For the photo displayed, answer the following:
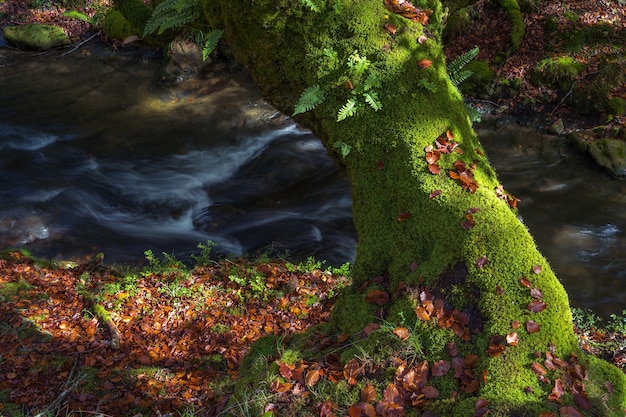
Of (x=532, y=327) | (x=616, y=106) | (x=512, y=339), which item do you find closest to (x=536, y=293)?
(x=532, y=327)

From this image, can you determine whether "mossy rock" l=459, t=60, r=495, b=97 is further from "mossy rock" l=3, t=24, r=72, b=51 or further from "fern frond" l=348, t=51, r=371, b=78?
"mossy rock" l=3, t=24, r=72, b=51

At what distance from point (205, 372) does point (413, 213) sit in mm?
3034

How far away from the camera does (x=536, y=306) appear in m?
2.92

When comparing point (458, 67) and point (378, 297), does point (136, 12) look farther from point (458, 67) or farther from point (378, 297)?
point (378, 297)

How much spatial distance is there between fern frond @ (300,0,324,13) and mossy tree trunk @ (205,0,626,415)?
2cm

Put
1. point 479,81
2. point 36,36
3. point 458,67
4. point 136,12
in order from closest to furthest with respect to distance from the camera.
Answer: point 458,67
point 136,12
point 479,81
point 36,36

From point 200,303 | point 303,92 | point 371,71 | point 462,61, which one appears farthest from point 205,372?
point 462,61

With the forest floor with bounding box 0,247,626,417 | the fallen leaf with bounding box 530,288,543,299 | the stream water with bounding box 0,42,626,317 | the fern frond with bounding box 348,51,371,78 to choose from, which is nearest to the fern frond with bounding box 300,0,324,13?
the fern frond with bounding box 348,51,371,78

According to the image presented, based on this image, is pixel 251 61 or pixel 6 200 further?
pixel 6 200

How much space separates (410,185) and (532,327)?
1.15 metres

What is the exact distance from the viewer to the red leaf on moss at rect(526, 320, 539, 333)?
9.33 feet

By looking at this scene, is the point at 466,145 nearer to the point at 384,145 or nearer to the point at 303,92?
the point at 384,145

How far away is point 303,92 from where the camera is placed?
3688 millimetres

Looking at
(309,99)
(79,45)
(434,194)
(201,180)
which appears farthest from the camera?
(79,45)
